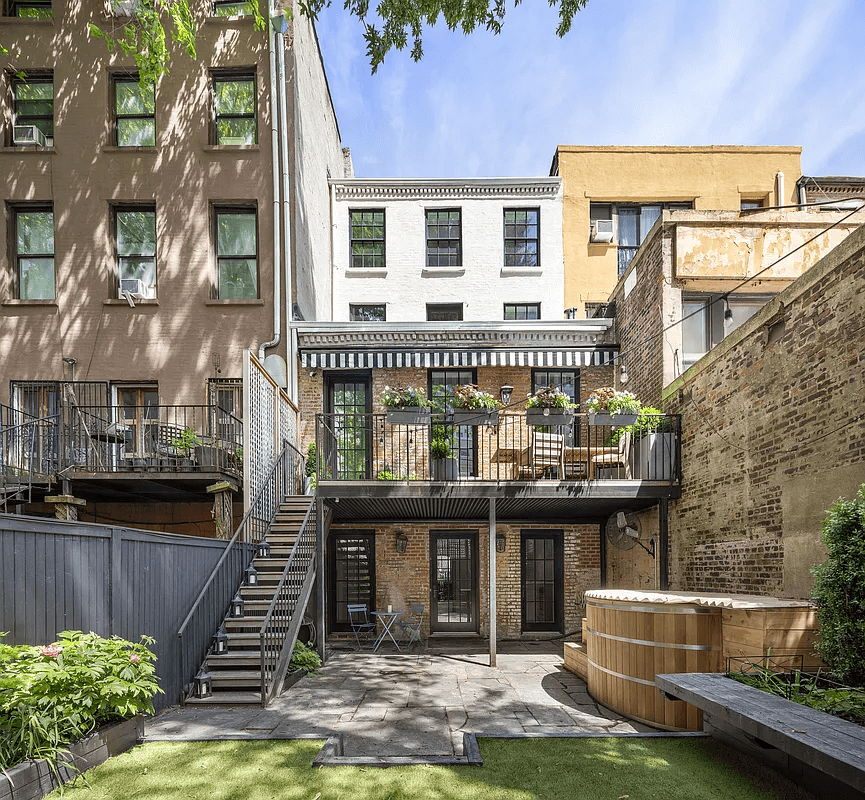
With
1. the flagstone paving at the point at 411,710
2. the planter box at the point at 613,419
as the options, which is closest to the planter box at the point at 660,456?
the planter box at the point at 613,419

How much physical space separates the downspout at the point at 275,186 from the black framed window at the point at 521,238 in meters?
5.96

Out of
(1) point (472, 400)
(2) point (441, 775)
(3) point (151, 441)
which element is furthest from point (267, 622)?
(3) point (151, 441)

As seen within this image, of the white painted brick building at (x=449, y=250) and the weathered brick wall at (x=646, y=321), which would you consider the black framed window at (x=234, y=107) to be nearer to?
the white painted brick building at (x=449, y=250)

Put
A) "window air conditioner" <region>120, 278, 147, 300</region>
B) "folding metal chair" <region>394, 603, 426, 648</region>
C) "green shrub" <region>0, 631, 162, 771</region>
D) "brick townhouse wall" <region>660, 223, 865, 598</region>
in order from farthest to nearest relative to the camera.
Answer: "window air conditioner" <region>120, 278, 147, 300</region> < "folding metal chair" <region>394, 603, 426, 648</region> < "brick townhouse wall" <region>660, 223, 865, 598</region> < "green shrub" <region>0, 631, 162, 771</region>

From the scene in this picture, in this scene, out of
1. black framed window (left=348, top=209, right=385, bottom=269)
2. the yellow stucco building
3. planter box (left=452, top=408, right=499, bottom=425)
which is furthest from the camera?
the yellow stucco building

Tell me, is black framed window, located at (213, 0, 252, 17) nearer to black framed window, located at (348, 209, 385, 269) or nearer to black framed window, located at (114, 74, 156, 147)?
black framed window, located at (114, 74, 156, 147)

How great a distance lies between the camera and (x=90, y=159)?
12.2 m

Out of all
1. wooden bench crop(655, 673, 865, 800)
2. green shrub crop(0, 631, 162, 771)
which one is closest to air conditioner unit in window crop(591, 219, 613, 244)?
wooden bench crop(655, 673, 865, 800)

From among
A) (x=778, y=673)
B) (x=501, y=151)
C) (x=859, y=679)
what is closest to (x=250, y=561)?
(x=778, y=673)

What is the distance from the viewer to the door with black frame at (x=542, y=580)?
12445 mm

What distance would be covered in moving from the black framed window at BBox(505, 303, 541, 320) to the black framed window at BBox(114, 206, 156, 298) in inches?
320

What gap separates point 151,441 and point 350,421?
377 centimetres

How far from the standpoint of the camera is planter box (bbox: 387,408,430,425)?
30.9 ft

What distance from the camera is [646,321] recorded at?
10.5m
